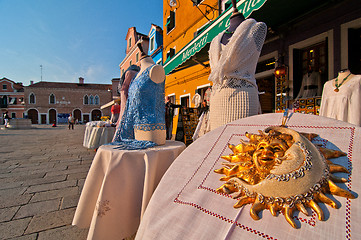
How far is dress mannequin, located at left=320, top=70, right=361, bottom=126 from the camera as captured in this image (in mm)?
1864

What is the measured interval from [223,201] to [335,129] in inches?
20.1

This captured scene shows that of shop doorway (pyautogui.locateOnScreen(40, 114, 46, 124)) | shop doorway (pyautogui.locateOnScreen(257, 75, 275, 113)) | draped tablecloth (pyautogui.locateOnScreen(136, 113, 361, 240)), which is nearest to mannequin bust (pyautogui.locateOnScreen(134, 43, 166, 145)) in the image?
draped tablecloth (pyautogui.locateOnScreen(136, 113, 361, 240))

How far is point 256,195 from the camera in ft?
1.72

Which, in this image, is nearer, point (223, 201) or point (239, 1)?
point (223, 201)

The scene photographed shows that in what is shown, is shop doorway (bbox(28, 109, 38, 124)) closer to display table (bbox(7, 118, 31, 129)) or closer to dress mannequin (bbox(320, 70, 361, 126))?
display table (bbox(7, 118, 31, 129))

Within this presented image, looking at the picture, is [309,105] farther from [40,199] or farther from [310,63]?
[40,199]

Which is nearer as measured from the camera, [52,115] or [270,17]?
[270,17]

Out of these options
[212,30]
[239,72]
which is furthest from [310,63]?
[239,72]

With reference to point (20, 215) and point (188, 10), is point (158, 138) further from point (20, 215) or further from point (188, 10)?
point (188, 10)

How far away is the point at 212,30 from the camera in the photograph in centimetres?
262

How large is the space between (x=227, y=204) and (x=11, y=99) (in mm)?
49622

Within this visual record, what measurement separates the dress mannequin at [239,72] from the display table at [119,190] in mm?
700

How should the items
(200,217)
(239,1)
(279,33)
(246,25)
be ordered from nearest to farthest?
(200,217)
(246,25)
(239,1)
(279,33)

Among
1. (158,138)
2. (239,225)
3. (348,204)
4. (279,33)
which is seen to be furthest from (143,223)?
(279,33)
